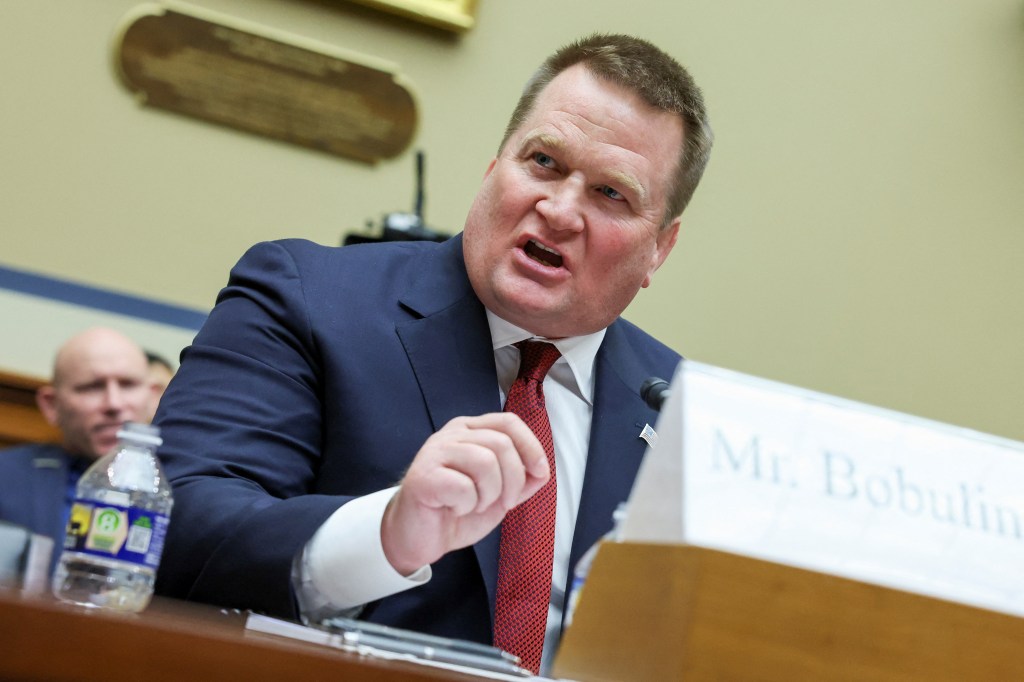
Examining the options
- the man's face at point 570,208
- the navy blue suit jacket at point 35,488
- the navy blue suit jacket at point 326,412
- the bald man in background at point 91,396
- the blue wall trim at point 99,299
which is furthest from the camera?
the blue wall trim at point 99,299

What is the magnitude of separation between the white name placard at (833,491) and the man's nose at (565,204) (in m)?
0.90

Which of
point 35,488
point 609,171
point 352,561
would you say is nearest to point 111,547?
point 352,561

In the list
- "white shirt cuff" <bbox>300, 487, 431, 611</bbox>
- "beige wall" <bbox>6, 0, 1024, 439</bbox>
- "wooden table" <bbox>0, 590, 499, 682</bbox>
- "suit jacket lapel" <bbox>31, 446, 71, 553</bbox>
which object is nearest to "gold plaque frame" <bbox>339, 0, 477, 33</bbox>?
"beige wall" <bbox>6, 0, 1024, 439</bbox>

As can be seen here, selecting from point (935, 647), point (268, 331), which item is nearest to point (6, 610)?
point (935, 647)

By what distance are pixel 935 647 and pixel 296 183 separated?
330 centimetres

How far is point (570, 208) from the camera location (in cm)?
201

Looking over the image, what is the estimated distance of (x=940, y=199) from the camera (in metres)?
4.48

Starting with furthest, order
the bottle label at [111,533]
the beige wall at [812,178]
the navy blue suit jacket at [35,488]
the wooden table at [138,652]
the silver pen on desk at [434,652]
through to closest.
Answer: the beige wall at [812,178], the navy blue suit jacket at [35,488], the bottle label at [111,533], the silver pen on desk at [434,652], the wooden table at [138,652]

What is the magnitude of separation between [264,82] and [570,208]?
2.26m

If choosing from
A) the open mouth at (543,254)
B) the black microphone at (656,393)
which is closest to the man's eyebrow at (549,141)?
the open mouth at (543,254)

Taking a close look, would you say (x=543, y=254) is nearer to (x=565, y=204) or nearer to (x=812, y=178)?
(x=565, y=204)

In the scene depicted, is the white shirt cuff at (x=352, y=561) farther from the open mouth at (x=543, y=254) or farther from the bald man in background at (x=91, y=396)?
the bald man in background at (x=91, y=396)

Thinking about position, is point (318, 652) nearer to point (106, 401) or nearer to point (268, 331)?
point (268, 331)

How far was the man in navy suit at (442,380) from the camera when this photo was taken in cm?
134
